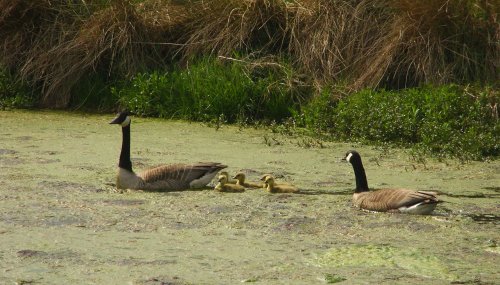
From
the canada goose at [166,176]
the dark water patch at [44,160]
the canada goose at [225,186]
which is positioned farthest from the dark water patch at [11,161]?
the canada goose at [225,186]

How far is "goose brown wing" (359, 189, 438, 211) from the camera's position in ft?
26.7

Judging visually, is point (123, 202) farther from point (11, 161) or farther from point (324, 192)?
point (11, 161)

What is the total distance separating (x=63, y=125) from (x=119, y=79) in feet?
5.08

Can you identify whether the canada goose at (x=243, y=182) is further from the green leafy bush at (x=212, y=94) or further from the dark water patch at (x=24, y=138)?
the green leafy bush at (x=212, y=94)

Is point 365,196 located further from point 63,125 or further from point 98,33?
point 98,33

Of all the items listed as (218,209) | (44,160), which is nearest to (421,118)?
(44,160)

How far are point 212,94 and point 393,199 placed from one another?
5026 millimetres

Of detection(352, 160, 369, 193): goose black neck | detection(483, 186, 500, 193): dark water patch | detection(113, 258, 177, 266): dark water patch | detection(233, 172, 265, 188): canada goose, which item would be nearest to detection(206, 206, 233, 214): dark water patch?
detection(233, 172, 265, 188): canada goose

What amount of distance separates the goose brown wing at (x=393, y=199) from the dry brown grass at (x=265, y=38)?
4.33m

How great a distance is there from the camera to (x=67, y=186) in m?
9.12

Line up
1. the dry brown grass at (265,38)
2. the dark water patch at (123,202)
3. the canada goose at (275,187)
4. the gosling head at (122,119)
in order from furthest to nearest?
the dry brown grass at (265,38), the gosling head at (122,119), the canada goose at (275,187), the dark water patch at (123,202)

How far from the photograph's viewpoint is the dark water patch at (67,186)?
901cm

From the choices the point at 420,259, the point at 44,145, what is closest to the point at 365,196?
the point at 420,259

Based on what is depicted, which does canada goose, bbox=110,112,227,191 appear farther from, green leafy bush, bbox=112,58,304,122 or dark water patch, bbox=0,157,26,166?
green leafy bush, bbox=112,58,304,122
